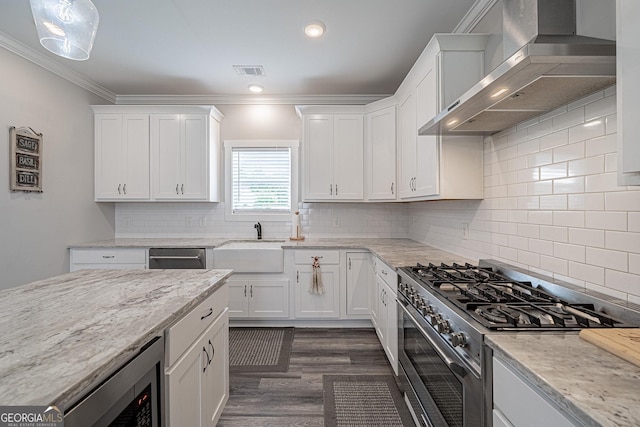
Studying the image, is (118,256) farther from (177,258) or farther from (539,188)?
(539,188)

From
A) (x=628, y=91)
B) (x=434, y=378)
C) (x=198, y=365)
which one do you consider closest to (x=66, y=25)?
(x=198, y=365)

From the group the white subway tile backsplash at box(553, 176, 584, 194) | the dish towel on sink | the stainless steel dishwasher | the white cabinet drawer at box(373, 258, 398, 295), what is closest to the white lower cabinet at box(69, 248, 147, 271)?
the stainless steel dishwasher

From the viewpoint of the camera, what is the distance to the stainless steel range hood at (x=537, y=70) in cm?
99

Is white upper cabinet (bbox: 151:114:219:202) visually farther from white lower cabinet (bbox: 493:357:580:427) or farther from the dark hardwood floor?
white lower cabinet (bbox: 493:357:580:427)

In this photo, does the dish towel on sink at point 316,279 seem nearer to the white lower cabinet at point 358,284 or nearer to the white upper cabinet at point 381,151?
the white lower cabinet at point 358,284

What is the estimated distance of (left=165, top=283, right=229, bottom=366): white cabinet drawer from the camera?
1.14 metres

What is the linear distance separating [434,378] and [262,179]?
3.05 m

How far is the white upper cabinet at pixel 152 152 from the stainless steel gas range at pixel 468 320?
280 cm

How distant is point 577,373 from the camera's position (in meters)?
0.72

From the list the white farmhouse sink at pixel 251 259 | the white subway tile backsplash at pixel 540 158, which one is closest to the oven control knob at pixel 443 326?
the white subway tile backsplash at pixel 540 158

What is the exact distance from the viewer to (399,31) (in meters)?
2.46

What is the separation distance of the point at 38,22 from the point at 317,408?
2.52 m
